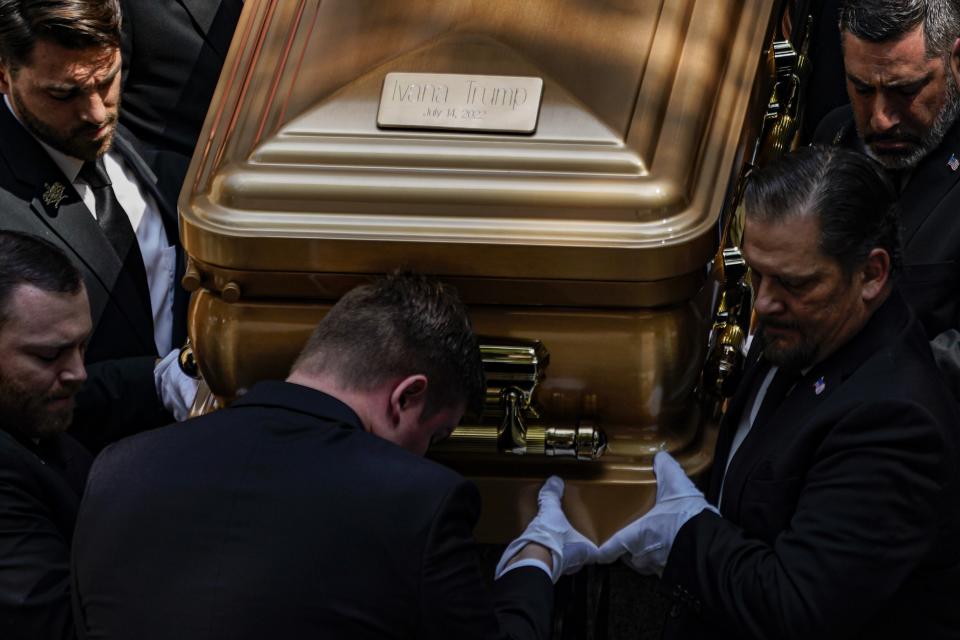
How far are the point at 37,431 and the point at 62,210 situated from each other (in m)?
0.78

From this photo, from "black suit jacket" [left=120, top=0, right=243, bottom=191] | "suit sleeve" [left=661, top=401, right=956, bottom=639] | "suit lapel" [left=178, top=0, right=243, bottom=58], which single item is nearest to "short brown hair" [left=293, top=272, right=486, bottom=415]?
"suit sleeve" [left=661, top=401, right=956, bottom=639]

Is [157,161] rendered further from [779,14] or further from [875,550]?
[875,550]

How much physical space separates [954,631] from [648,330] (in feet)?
2.19

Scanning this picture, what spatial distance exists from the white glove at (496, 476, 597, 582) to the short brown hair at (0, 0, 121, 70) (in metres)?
1.31

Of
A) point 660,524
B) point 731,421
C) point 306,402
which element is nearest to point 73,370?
point 306,402

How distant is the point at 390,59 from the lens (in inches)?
97.8

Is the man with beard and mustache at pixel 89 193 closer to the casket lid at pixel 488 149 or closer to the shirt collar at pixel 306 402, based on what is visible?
the casket lid at pixel 488 149

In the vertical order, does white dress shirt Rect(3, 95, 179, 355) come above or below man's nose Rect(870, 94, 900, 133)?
below

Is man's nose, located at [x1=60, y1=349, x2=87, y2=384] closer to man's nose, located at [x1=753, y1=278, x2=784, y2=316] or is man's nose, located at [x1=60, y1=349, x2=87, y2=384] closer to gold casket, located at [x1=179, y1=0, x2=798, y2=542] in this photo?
gold casket, located at [x1=179, y1=0, x2=798, y2=542]

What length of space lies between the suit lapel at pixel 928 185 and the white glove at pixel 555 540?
2.85ft

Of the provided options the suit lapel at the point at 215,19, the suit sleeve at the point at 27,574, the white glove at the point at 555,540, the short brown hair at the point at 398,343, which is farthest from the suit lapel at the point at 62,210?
the white glove at the point at 555,540

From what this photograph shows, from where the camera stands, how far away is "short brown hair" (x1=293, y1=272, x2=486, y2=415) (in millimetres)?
1931

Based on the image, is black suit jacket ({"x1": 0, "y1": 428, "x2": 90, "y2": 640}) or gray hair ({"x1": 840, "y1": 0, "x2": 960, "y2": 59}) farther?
gray hair ({"x1": 840, "y1": 0, "x2": 960, "y2": 59})

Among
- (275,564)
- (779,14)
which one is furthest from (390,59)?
(275,564)
